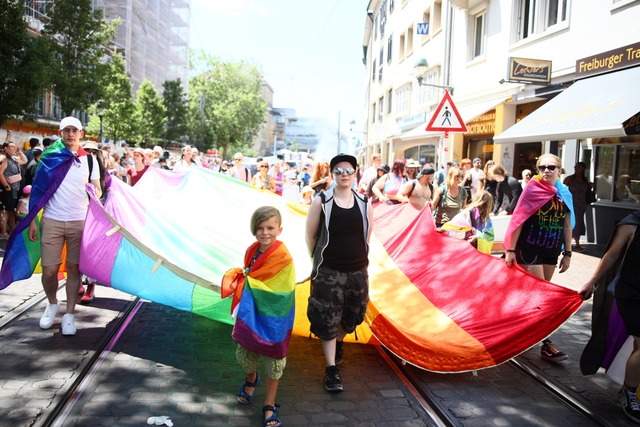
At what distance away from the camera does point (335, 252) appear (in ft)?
14.8

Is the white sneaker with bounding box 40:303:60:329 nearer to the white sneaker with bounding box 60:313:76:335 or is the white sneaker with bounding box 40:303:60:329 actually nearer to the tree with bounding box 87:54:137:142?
the white sneaker with bounding box 60:313:76:335

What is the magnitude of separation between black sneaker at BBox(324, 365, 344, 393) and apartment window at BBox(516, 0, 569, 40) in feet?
39.3

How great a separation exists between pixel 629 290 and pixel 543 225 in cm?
137

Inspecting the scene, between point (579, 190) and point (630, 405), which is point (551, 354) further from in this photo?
point (579, 190)

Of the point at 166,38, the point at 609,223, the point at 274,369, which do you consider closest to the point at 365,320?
the point at 274,369

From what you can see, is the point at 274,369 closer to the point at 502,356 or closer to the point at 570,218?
the point at 502,356

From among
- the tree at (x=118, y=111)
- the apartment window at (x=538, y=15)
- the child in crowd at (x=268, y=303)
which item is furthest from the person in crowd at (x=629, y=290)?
the tree at (x=118, y=111)

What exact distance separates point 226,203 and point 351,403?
353 cm

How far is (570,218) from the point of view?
5.45 m

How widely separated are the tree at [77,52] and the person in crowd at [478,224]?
2457cm

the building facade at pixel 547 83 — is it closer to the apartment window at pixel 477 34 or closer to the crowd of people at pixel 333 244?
the apartment window at pixel 477 34

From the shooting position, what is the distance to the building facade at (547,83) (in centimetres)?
1091

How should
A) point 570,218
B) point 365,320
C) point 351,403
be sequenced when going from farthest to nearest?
point 570,218 < point 365,320 < point 351,403

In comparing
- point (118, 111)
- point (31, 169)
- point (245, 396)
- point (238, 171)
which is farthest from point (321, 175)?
point (118, 111)
